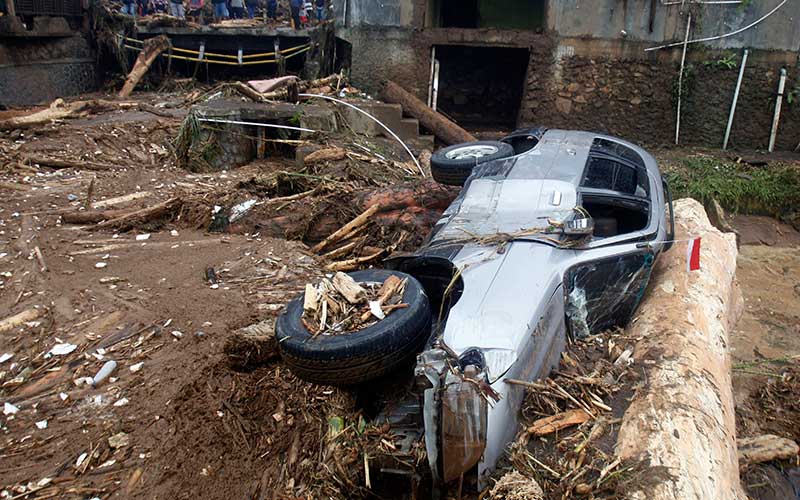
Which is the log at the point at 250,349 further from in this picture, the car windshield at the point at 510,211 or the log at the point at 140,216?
the log at the point at 140,216

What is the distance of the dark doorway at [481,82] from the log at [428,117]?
3634 mm

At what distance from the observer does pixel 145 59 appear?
1572 cm

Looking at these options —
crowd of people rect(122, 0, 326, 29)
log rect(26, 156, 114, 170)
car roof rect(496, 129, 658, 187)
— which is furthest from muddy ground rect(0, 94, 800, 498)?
crowd of people rect(122, 0, 326, 29)

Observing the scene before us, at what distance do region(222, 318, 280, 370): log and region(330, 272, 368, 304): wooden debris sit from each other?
122cm

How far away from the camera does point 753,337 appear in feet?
24.2

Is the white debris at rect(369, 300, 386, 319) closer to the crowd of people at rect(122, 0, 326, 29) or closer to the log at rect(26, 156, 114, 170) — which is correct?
the log at rect(26, 156, 114, 170)

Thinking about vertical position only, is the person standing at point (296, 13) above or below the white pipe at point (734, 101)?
above

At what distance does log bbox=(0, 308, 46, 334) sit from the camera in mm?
5242

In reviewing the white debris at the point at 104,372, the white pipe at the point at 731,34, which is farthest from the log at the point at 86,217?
the white pipe at the point at 731,34

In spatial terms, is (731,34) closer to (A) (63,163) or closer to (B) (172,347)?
(B) (172,347)

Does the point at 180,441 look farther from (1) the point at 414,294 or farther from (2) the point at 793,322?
(2) the point at 793,322

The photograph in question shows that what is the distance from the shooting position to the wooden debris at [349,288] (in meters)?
3.89

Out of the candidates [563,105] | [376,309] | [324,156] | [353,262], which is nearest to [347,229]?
[353,262]

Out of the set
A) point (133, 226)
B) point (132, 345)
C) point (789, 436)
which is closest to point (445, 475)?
point (132, 345)
